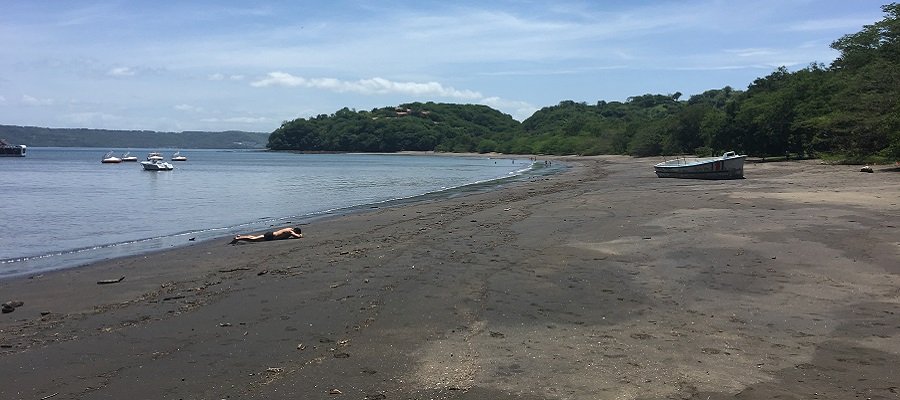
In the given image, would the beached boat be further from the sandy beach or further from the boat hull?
the boat hull

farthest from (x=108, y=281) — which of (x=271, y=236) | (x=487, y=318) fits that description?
(x=487, y=318)

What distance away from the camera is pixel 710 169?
38.4 m

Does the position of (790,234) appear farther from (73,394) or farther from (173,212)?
(173,212)

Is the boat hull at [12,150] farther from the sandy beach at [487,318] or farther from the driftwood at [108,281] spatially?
the driftwood at [108,281]

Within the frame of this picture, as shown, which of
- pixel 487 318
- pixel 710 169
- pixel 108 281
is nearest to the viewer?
pixel 487 318

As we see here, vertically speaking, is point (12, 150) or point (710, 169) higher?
point (12, 150)

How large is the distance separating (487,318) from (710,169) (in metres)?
33.2

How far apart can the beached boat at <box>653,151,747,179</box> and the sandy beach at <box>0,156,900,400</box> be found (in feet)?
67.9

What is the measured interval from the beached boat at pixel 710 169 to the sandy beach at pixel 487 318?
20685 millimetres

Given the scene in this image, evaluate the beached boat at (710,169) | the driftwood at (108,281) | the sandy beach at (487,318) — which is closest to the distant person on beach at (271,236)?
the sandy beach at (487,318)

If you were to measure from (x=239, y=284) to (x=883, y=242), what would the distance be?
1236 centimetres

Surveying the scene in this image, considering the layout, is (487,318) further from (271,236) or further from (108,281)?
(271,236)

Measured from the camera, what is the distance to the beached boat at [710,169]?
37219 mm

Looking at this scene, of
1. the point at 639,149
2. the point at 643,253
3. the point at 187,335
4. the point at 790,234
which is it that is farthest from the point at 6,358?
the point at 639,149
